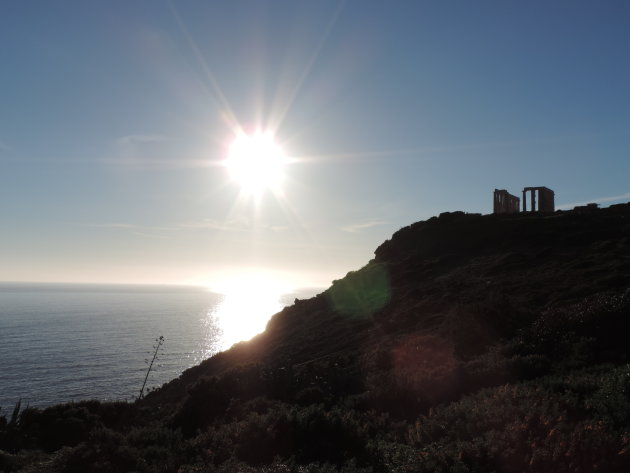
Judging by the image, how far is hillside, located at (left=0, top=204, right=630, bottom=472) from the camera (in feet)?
32.1

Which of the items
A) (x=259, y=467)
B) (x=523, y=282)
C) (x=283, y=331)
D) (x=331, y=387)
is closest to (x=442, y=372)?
(x=331, y=387)

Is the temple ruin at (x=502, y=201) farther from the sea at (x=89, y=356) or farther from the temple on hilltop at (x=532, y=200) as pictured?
the sea at (x=89, y=356)

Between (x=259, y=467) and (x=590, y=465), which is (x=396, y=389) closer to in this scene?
(x=259, y=467)

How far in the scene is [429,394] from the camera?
15.3 meters

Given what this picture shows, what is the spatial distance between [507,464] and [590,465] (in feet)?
4.75

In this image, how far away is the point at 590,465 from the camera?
798cm

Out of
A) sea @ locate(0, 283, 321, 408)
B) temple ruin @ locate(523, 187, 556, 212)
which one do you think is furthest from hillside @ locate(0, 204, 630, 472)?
sea @ locate(0, 283, 321, 408)

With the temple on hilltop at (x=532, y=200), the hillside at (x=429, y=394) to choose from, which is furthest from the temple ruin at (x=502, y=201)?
the hillside at (x=429, y=394)

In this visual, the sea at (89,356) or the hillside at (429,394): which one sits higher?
the hillside at (429,394)

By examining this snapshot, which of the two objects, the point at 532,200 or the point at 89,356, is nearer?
the point at 532,200

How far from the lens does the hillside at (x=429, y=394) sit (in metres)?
9.80

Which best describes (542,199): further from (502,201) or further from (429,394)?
(429,394)

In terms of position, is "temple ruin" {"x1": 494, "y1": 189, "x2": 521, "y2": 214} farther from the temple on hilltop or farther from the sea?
→ the sea

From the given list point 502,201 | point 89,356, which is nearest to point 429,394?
point 502,201
